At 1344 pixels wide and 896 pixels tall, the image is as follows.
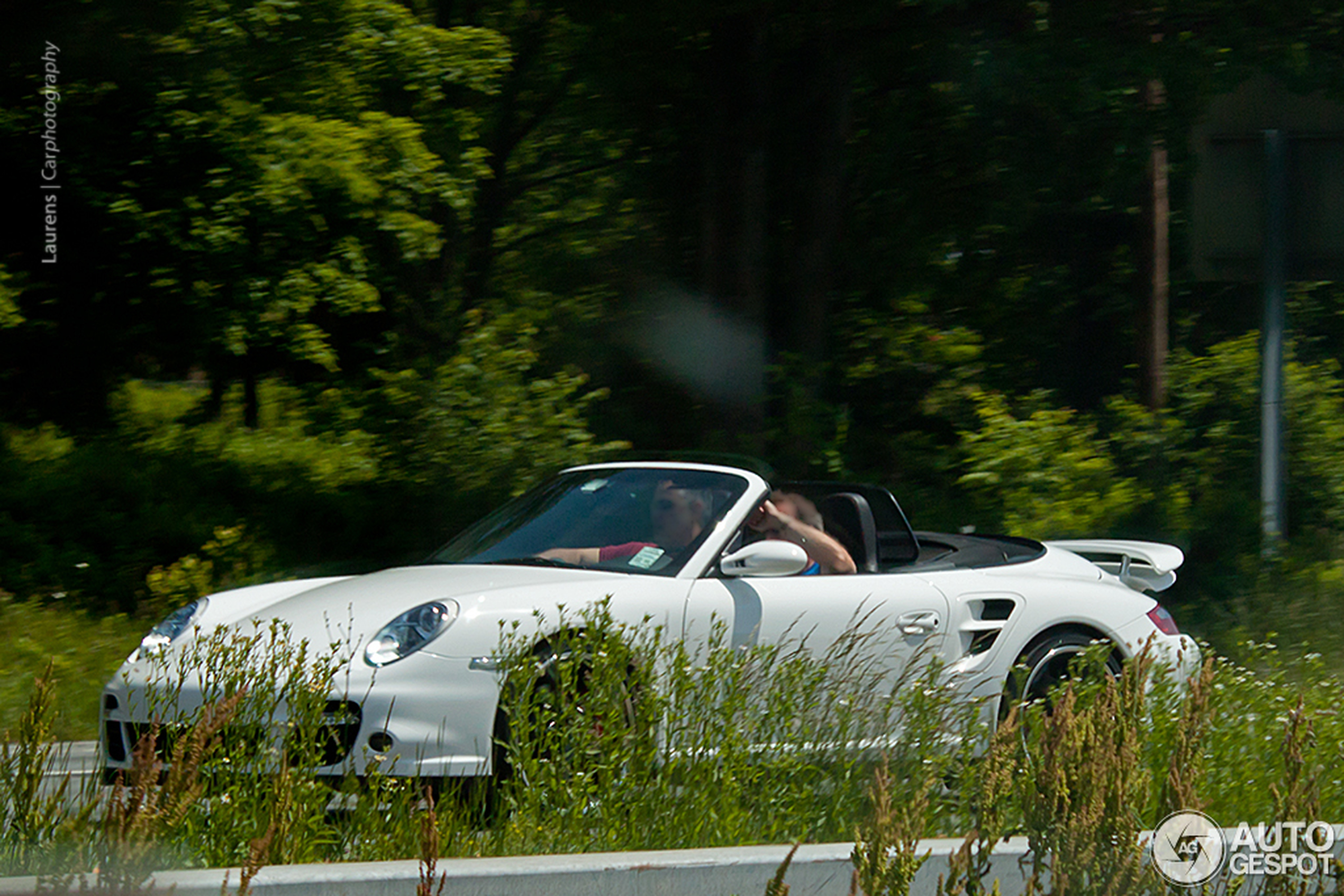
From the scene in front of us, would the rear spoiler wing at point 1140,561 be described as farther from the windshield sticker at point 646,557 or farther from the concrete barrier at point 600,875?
the concrete barrier at point 600,875

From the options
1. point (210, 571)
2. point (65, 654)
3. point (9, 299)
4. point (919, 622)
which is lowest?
point (65, 654)

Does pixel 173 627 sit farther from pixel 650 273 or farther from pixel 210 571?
pixel 650 273

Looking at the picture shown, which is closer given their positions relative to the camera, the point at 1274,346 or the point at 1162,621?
the point at 1162,621

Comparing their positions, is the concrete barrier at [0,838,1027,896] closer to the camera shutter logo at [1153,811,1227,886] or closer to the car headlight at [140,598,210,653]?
the camera shutter logo at [1153,811,1227,886]

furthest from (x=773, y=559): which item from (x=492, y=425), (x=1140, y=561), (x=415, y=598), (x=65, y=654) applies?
(x=492, y=425)

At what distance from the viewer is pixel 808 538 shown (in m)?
6.27

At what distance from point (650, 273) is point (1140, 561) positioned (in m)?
6.44

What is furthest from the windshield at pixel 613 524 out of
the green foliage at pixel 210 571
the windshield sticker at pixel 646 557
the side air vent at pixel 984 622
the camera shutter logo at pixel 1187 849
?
the green foliage at pixel 210 571

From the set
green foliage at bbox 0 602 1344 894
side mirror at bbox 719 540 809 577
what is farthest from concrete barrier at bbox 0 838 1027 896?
side mirror at bbox 719 540 809 577

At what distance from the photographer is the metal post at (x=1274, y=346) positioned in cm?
1009

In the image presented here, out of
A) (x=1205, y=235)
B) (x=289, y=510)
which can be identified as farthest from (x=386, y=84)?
(x=1205, y=235)

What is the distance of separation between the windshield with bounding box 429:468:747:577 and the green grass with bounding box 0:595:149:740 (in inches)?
82.6

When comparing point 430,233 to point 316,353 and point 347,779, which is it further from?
point 347,779

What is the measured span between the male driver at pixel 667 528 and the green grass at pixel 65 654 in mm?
2443
